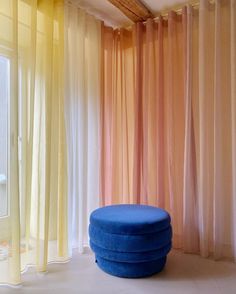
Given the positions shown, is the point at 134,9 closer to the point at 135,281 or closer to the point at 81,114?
the point at 81,114

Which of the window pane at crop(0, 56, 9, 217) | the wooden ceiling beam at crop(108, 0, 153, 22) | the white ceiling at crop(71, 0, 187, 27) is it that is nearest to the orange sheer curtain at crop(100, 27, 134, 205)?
the white ceiling at crop(71, 0, 187, 27)

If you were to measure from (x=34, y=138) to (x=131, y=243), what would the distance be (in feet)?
3.82

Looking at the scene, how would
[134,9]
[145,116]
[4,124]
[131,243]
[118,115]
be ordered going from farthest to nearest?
[118,115] < [145,116] < [134,9] < [4,124] < [131,243]

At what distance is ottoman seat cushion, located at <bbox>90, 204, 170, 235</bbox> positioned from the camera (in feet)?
6.95

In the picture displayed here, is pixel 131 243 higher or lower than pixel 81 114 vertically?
lower

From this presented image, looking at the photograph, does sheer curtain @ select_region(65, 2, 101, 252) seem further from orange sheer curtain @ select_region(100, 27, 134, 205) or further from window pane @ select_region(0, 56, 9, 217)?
window pane @ select_region(0, 56, 9, 217)

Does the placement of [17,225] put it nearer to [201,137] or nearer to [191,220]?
[191,220]

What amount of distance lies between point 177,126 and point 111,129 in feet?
2.41

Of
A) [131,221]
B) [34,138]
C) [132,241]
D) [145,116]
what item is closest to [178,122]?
[145,116]

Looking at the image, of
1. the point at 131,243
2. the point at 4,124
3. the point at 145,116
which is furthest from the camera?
the point at 145,116

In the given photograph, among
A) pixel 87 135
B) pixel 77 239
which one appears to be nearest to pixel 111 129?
pixel 87 135

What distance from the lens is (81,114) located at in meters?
2.76

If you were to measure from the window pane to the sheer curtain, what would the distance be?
56 cm

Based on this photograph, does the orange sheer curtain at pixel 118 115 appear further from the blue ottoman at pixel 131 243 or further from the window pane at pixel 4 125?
the window pane at pixel 4 125
